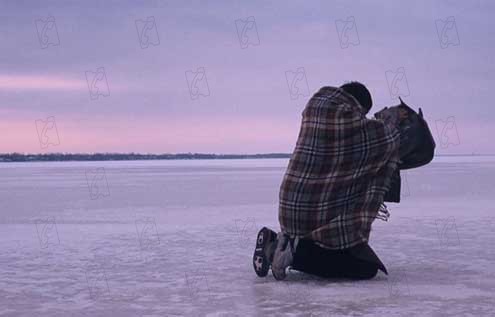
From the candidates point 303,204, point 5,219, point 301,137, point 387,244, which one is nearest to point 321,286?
point 303,204

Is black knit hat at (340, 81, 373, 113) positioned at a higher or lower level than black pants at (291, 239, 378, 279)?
higher

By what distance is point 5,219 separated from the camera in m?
8.89

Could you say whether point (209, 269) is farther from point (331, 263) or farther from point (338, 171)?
point (338, 171)

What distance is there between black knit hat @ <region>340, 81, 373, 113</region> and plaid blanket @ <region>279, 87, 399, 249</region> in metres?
0.10

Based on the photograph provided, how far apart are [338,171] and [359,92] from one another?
1.71ft

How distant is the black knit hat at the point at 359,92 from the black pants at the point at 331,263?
0.92 meters

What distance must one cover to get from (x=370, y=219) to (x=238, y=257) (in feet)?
4.22

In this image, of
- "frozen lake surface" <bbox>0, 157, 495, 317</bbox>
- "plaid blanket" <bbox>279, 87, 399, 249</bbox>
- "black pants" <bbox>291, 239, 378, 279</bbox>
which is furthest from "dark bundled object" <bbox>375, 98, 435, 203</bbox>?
"frozen lake surface" <bbox>0, 157, 495, 317</bbox>

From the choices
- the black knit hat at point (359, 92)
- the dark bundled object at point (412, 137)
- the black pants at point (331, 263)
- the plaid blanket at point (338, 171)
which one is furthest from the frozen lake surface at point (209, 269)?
the black knit hat at point (359, 92)

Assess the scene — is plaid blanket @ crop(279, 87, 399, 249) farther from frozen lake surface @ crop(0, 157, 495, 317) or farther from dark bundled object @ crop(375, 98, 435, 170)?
frozen lake surface @ crop(0, 157, 495, 317)

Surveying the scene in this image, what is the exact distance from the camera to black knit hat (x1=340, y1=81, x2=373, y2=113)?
4891 mm

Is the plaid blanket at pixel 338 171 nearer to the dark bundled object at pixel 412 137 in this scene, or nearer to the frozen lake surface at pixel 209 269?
the dark bundled object at pixel 412 137

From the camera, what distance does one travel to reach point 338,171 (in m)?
4.79

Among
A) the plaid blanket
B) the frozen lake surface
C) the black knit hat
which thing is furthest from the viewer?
the black knit hat
